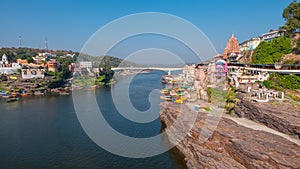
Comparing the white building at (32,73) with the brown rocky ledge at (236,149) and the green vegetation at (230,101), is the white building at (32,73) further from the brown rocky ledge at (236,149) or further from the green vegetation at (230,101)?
the brown rocky ledge at (236,149)

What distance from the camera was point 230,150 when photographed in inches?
357

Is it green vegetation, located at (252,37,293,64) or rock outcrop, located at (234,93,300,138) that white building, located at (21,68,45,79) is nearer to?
green vegetation, located at (252,37,293,64)

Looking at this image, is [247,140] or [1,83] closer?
[247,140]

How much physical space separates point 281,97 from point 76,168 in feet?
38.0

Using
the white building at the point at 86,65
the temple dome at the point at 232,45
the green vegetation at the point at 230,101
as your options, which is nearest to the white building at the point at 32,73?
the white building at the point at 86,65

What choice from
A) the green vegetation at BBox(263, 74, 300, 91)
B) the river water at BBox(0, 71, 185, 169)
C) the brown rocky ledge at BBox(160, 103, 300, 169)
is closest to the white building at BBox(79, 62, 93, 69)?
the river water at BBox(0, 71, 185, 169)

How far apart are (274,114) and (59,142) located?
1125 cm

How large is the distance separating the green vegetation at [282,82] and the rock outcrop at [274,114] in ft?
9.45

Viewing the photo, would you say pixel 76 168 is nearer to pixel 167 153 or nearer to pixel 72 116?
pixel 167 153

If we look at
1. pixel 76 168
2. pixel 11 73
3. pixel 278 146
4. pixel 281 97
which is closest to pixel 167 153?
pixel 76 168

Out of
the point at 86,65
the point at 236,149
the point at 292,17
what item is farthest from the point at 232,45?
the point at 236,149

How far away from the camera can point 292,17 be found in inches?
754

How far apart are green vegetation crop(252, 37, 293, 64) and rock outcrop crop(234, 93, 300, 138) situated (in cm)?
643

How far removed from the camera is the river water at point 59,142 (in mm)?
10688
